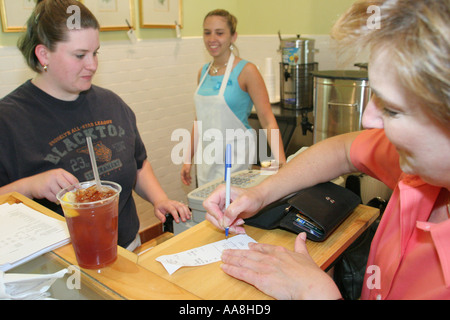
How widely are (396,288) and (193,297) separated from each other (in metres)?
0.47

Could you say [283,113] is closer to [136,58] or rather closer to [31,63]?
[136,58]

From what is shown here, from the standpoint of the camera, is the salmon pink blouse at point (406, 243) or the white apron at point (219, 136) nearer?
the salmon pink blouse at point (406, 243)

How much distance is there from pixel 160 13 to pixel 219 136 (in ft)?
3.58

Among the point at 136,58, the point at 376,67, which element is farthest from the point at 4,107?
the point at 136,58

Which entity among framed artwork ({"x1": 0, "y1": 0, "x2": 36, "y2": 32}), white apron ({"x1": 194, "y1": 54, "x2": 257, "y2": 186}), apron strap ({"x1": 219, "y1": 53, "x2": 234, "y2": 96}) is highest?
framed artwork ({"x1": 0, "y1": 0, "x2": 36, "y2": 32})

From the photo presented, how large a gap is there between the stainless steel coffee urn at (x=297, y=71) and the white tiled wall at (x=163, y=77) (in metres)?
0.29

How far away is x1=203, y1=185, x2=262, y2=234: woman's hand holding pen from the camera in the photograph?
0.95 metres

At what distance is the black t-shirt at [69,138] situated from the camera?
135cm

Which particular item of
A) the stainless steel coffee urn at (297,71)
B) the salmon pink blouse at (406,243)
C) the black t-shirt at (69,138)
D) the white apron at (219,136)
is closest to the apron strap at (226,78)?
the white apron at (219,136)

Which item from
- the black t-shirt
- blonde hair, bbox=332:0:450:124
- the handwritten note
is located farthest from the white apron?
blonde hair, bbox=332:0:450:124

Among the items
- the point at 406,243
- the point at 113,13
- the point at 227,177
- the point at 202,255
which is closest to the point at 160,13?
the point at 113,13

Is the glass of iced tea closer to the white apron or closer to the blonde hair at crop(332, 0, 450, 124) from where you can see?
the blonde hair at crop(332, 0, 450, 124)

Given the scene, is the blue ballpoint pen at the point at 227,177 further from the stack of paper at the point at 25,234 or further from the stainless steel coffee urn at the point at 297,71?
the stainless steel coffee urn at the point at 297,71

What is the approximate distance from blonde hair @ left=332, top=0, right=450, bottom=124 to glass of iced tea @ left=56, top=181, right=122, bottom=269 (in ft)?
1.93
